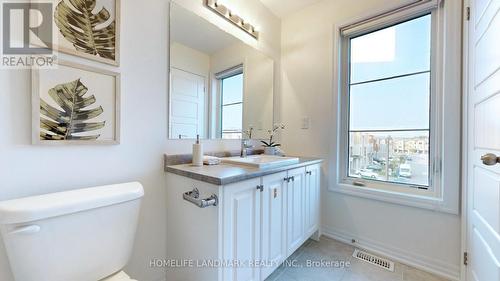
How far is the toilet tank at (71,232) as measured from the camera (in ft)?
2.51

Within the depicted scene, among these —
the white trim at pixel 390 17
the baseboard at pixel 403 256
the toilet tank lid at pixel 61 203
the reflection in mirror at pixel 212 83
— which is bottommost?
the baseboard at pixel 403 256

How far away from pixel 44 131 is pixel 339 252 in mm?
2266

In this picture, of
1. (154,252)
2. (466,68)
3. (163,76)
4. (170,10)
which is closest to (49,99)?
(163,76)

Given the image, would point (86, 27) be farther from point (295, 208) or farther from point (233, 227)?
point (295, 208)

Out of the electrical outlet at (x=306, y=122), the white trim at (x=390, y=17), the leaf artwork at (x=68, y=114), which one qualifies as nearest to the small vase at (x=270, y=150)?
the electrical outlet at (x=306, y=122)

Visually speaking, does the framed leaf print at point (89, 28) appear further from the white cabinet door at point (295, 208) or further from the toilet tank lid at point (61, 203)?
the white cabinet door at point (295, 208)

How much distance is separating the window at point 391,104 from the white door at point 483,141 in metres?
0.37

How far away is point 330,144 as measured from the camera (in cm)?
215

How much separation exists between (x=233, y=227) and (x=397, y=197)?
4.91 ft

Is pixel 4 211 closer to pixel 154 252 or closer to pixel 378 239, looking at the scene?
pixel 154 252

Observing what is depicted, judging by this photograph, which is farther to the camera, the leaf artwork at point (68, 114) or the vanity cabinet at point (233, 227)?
the vanity cabinet at point (233, 227)

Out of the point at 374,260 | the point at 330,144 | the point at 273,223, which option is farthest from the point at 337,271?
the point at 330,144

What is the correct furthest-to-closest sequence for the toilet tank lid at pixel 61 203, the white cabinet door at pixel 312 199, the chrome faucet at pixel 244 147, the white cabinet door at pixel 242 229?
the chrome faucet at pixel 244 147 < the white cabinet door at pixel 312 199 < the white cabinet door at pixel 242 229 < the toilet tank lid at pixel 61 203

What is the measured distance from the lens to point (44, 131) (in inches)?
38.1
